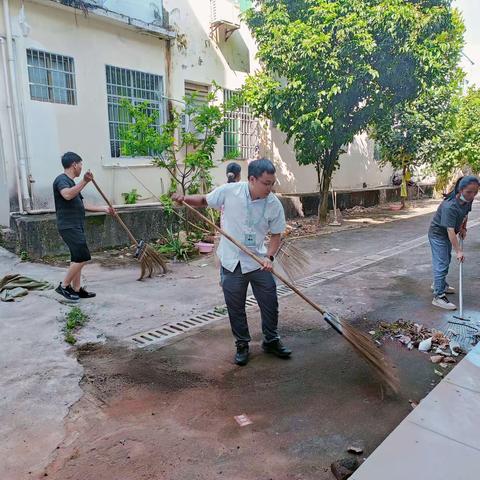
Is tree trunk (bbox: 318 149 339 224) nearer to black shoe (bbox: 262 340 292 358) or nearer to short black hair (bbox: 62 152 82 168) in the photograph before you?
short black hair (bbox: 62 152 82 168)

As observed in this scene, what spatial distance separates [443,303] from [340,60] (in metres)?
5.70

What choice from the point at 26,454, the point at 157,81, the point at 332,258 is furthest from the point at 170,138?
the point at 26,454

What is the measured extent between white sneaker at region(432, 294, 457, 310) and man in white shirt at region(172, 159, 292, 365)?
2.35m

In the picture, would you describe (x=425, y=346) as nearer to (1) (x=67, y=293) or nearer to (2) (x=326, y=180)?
(1) (x=67, y=293)

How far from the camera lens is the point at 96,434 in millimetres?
2633

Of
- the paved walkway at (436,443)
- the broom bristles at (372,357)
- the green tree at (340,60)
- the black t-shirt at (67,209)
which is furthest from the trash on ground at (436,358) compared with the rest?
the green tree at (340,60)

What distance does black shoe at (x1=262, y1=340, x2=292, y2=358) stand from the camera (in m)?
3.67

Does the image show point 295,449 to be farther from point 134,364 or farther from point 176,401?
point 134,364

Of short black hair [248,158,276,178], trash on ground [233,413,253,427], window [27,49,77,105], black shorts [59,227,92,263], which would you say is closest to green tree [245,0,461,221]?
window [27,49,77,105]

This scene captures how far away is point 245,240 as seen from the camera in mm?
3451

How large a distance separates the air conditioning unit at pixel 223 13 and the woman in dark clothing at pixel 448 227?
290 inches

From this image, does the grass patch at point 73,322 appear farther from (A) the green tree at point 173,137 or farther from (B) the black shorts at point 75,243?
(A) the green tree at point 173,137

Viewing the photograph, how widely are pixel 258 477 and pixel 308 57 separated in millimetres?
8051

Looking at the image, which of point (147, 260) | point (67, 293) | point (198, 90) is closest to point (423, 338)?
point (147, 260)
